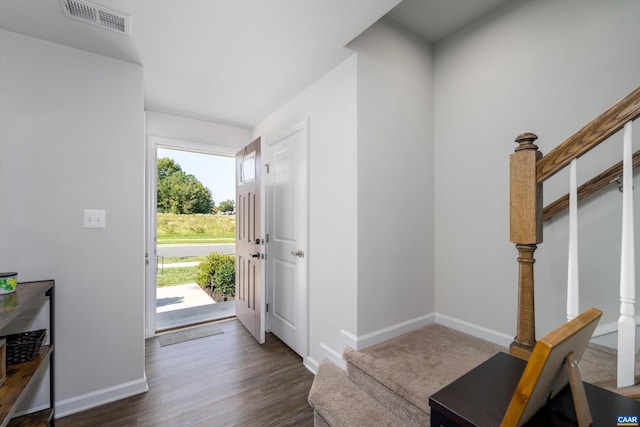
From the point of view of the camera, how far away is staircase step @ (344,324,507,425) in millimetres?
1518

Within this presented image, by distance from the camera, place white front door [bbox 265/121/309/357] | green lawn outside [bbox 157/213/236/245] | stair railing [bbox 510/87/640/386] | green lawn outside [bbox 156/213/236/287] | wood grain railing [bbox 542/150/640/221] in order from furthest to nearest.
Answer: green lawn outside [bbox 157/213/236/245], green lawn outside [bbox 156/213/236/287], white front door [bbox 265/121/309/357], wood grain railing [bbox 542/150/640/221], stair railing [bbox 510/87/640/386]

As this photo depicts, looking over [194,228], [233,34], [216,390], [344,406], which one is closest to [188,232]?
[194,228]

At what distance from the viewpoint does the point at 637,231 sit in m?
1.52

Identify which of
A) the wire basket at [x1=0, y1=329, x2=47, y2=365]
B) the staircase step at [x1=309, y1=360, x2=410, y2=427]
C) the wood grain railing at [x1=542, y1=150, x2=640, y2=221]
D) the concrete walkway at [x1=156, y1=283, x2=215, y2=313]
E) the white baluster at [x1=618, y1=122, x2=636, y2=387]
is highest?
the wood grain railing at [x1=542, y1=150, x2=640, y2=221]

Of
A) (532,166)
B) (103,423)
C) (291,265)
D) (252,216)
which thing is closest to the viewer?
(532,166)

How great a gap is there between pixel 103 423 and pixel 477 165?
3170mm

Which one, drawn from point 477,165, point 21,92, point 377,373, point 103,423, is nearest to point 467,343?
point 377,373

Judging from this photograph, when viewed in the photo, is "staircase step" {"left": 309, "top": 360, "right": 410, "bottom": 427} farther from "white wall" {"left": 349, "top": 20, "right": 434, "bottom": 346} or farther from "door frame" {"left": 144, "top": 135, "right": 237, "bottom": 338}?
"door frame" {"left": 144, "top": 135, "right": 237, "bottom": 338}

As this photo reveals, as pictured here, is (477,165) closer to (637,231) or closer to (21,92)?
(637,231)

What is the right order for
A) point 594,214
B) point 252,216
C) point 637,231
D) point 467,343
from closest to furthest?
1. point 637,231
2. point 594,214
3. point 467,343
4. point 252,216

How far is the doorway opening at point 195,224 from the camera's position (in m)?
6.06

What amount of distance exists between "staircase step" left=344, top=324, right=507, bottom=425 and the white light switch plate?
6.53 feet

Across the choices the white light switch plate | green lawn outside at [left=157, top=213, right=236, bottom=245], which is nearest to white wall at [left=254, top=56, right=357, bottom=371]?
the white light switch plate

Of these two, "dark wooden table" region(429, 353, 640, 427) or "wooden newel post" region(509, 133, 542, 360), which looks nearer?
"dark wooden table" region(429, 353, 640, 427)
